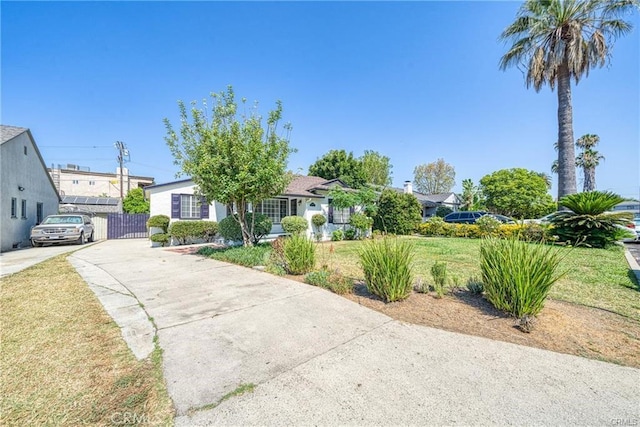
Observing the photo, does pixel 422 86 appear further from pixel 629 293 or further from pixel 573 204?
pixel 629 293

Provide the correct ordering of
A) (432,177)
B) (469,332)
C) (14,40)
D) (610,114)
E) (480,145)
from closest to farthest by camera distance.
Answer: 1. (469,332)
2. (14,40)
3. (610,114)
4. (480,145)
5. (432,177)

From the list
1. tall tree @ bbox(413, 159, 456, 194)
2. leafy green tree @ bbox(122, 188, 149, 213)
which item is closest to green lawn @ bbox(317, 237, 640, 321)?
leafy green tree @ bbox(122, 188, 149, 213)

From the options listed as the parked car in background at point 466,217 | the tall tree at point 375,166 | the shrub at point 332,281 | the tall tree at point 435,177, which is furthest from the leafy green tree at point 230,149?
the tall tree at point 435,177

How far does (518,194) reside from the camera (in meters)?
29.1

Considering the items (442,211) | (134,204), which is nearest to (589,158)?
(442,211)

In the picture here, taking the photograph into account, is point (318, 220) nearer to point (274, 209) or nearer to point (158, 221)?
point (274, 209)

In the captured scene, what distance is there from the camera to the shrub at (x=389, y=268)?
15.8 ft

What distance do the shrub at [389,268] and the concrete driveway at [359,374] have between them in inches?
25.0

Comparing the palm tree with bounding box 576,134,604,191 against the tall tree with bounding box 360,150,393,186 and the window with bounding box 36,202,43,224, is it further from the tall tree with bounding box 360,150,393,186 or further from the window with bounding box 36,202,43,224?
the window with bounding box 36,202,43,224

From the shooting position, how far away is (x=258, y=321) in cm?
408

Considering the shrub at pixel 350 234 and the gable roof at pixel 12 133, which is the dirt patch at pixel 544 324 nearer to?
the shrub at pixel 350 234

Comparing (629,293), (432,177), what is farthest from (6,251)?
(432,177)

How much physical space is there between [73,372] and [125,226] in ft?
66.4

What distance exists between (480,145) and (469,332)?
807 inches
